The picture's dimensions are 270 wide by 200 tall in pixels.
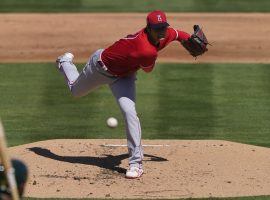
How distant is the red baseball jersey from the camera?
10797mm

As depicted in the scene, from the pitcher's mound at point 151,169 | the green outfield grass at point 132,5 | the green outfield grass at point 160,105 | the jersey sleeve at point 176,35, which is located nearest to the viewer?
the pitcher's mound at point 151,169

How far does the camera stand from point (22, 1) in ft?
77.1

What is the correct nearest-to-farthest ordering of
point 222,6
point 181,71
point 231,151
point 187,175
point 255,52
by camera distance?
point 187,175, point 231,151, point 181,71, point 255,52, point 222,6

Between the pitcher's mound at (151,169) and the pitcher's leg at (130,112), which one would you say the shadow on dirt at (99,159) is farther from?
the pitcher's leg at (130,112)

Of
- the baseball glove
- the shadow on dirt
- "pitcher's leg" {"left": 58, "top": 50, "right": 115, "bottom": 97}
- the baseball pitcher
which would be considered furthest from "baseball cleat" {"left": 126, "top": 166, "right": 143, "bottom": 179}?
the baseball glove

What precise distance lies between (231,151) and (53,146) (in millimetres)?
2558

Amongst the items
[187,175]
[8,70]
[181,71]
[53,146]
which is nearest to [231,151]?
Result: [187,175]

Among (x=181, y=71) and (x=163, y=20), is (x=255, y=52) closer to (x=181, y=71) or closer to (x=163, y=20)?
(x=181, y=71)

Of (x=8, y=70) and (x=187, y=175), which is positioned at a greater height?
(x=8, y=70)

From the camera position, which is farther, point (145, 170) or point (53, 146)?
point (53, 146)

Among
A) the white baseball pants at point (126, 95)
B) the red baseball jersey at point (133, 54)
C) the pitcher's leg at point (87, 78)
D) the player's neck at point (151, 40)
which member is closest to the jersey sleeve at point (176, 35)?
the red baseball jersey at point (133, 54)

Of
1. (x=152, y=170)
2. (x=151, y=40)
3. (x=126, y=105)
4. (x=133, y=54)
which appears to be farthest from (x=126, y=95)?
(x=152, y=170)

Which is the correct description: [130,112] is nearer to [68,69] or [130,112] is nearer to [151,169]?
[151,169]

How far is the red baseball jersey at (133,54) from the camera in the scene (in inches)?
425
